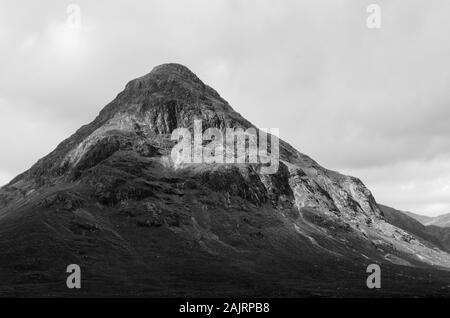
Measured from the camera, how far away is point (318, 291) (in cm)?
16900
